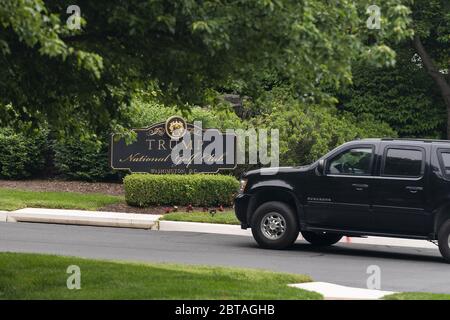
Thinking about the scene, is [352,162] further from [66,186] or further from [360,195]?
[66,186]

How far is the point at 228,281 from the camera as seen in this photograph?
11773 millimetres

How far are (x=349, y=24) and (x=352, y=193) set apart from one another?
713 centimetres

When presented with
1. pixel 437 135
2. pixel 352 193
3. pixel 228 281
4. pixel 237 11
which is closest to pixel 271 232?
pixel 352 193

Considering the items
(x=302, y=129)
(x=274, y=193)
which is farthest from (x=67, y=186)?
(x=274, y=193)

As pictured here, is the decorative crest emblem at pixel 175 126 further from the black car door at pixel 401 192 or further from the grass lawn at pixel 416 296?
the grass lawn at pixel 416 296

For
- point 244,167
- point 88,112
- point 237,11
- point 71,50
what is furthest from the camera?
point 244,167

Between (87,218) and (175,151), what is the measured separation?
12.2 ft

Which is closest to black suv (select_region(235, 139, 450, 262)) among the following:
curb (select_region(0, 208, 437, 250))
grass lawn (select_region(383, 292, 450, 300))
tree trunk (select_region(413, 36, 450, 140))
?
curb (select_region(0, 208, 437, 250))

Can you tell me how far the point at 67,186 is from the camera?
25547 millimetres

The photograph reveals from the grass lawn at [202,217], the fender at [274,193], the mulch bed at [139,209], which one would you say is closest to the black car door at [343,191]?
the fender at [274,193]

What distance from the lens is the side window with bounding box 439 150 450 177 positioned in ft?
51.8

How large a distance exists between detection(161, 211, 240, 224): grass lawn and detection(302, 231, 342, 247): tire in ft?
10.3

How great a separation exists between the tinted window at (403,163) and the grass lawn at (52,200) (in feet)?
28.1
